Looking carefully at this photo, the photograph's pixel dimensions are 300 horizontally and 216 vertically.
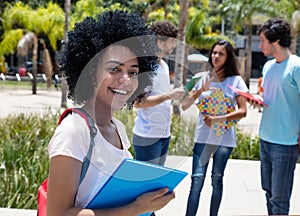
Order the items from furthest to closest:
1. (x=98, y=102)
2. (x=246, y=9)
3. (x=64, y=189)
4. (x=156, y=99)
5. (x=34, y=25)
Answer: (x=246, y=9)
(x=34, y=25)
(x=156, y=99)
(x=98, y=102)
(x=64, y=189)

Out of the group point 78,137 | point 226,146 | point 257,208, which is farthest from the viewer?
point 257,208

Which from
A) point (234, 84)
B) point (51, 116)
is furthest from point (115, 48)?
point (51, 116)

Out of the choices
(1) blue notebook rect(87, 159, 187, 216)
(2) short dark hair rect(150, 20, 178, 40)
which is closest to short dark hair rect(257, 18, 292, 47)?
(2) short dark hair rect(150, 20, 178, 40)

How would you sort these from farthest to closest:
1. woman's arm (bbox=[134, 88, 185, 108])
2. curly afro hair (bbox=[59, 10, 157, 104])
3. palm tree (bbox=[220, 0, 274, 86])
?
palm tree (bbox=[220, 0, 274, 86]) < woman's arm (bbox=[134, 88, 185, 108]) < curly afro hair (bbox=[59, 10, 157, 104])

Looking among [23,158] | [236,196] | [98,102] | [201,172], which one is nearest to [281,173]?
[201,172]

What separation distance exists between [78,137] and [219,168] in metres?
2.54

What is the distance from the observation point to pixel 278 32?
356 centimetres

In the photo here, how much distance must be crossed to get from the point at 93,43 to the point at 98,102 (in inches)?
8.2

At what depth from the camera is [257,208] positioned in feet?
15.4

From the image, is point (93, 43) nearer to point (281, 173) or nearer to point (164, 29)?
point (164, 29)

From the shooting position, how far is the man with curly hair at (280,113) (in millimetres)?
3479

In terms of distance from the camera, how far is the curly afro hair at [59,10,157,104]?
165cm

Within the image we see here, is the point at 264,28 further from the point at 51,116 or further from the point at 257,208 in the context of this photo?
the point at 51,116

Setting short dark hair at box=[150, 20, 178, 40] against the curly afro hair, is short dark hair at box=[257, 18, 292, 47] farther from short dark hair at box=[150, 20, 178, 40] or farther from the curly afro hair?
the curly afro hair
